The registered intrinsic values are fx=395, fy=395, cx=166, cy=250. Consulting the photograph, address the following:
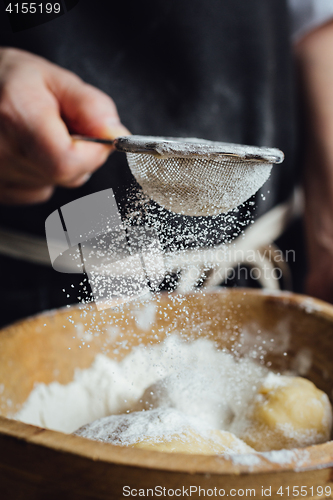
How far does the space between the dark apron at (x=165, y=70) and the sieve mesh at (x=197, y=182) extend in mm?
312

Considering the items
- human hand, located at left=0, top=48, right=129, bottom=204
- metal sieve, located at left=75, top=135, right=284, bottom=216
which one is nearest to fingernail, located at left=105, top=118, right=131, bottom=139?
human hand, located at left=0, top=48, right=129, bottom=204

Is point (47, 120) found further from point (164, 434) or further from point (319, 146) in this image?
point (319, 146)

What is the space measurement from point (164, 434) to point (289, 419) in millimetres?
157

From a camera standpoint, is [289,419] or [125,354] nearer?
[289,419]

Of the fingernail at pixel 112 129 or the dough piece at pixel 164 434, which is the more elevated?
the fingernail at pixel 112 129

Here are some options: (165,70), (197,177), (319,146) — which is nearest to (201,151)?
(197,177)

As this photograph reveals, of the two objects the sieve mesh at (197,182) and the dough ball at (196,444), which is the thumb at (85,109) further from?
the dough ball at (196,444)

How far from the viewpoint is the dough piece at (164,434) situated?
1.11ft

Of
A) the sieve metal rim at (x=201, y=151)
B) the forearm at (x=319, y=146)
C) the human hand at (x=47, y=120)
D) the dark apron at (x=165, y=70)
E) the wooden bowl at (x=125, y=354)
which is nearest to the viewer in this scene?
the wooden bowl at (x=125, y=354)

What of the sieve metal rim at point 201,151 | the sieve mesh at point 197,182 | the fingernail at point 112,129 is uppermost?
the fingernail at point 112,129

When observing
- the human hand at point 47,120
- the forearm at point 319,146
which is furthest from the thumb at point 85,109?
the forearm at point 319,146

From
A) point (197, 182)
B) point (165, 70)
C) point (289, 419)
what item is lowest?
point (289, 419)

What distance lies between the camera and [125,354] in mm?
556

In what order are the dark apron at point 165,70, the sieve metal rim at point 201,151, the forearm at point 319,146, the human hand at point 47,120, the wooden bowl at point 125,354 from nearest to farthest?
the wooden bowl at point 125,354 → the sieve metal rim at point 201,151 → the human hand at point 47,120 → the dark apron at point 165,70 → the forearm at point 319,146
